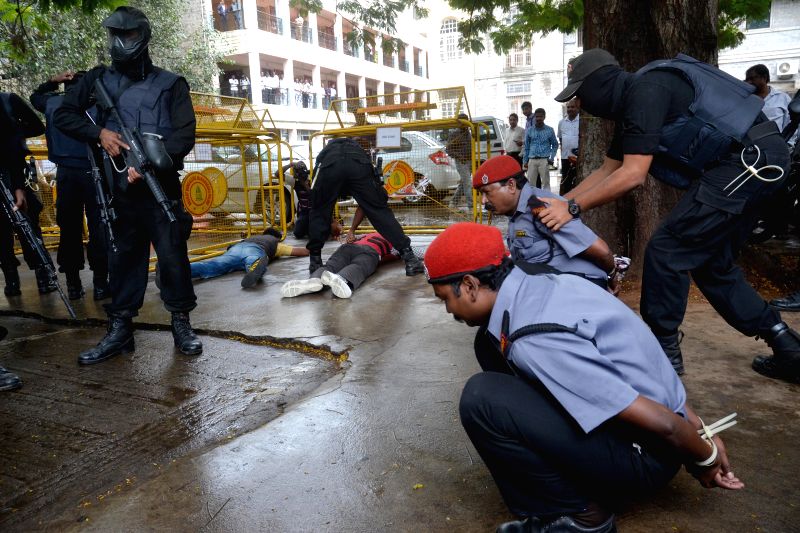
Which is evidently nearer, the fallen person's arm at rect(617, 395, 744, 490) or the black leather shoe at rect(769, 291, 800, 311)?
the fallen person's arm at rect(617, 395, 744, 490)

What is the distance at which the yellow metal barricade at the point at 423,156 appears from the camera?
7.49m

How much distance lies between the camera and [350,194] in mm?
5555

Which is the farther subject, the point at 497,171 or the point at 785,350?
the point at 497,171

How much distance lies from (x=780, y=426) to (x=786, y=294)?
7.98ft

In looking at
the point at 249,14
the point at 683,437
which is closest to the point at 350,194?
the point at 683,437

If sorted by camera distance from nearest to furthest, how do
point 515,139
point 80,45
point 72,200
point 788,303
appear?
point 788,303
point 72,200
point 515,139
point 80,45

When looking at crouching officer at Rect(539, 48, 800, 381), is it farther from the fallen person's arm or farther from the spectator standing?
the spectator standing

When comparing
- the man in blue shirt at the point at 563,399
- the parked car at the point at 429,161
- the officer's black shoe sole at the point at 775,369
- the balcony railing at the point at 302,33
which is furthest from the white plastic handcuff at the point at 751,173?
the balcony railing at the point at 302,33

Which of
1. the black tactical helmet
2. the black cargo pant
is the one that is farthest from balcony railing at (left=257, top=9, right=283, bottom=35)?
the black cargo pant

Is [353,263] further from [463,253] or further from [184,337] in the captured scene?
[463,253]

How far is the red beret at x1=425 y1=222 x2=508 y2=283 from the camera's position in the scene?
1.59 meters

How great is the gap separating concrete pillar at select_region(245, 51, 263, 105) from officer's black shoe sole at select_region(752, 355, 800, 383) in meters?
24.8

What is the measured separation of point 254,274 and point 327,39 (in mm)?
27335

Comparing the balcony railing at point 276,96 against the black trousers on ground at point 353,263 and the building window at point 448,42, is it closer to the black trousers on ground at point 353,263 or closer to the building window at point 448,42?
the building window at point 448,42
